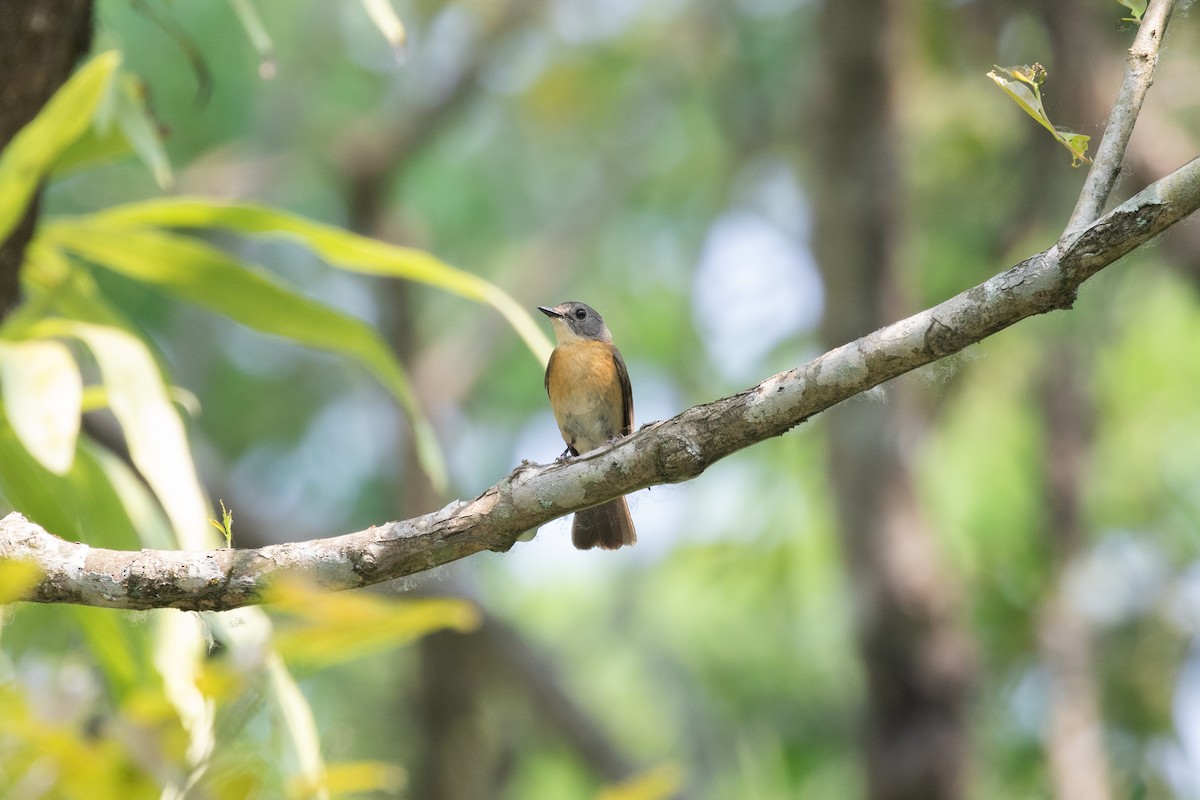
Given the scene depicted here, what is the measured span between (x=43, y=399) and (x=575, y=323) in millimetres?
2830

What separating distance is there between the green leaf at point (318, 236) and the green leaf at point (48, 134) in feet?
1.75

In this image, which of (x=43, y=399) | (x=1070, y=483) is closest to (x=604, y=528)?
(x=43, y=399)

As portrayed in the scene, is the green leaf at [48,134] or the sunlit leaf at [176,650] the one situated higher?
the green leaf at [48,134]

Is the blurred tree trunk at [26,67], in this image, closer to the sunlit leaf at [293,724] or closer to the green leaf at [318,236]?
the green leaf at [318,236]

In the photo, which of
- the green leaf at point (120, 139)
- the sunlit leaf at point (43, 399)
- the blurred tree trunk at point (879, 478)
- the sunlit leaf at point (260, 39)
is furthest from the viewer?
the blurred tree trunk at point (879, 478)

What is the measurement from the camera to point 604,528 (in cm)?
400

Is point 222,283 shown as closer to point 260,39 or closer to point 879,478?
point 260,39

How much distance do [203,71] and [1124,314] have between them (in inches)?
235

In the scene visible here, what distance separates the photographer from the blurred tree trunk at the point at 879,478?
6180mm

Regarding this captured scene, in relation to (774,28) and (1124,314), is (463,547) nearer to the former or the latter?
(1124,314)

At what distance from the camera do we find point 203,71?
4.03 metres

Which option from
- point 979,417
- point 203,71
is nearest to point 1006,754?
point 979,417

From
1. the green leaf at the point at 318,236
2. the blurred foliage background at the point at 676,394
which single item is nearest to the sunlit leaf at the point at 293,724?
the blurred foliage background at the point at 676,394

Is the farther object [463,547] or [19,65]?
[19,65]
